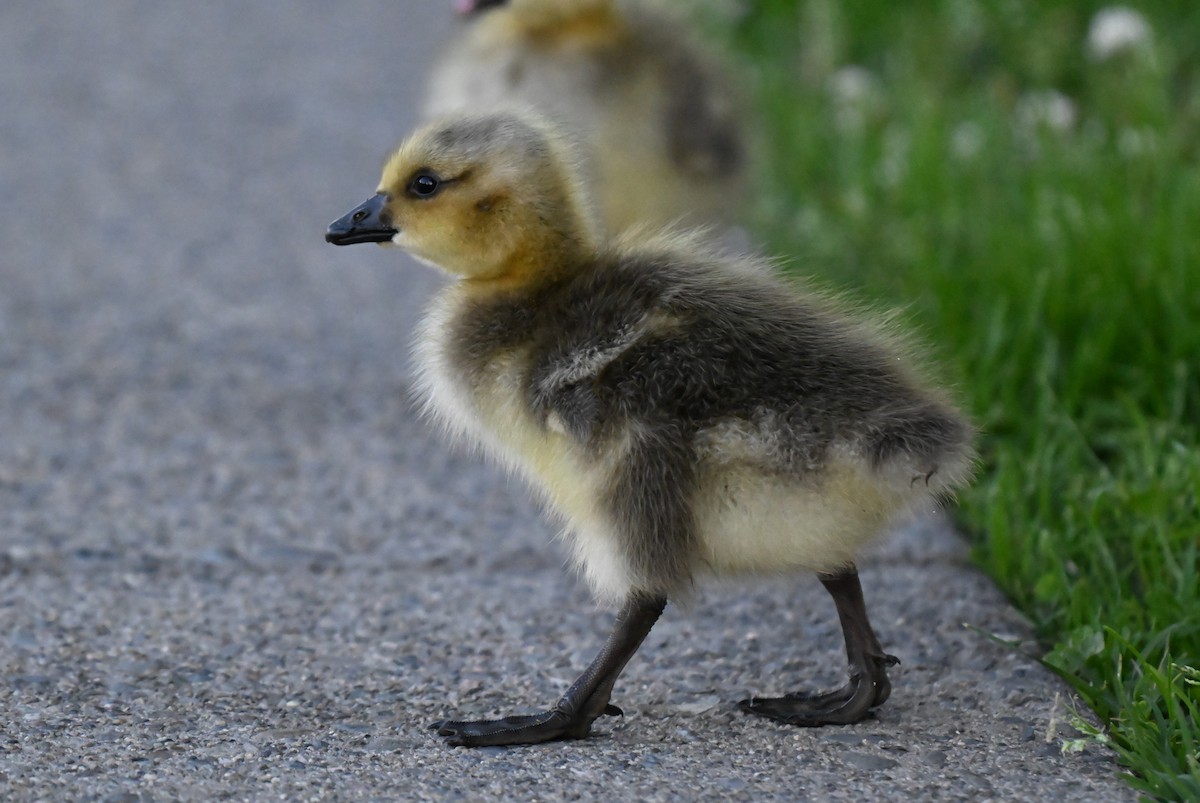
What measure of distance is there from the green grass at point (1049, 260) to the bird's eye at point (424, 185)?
51.4 inches

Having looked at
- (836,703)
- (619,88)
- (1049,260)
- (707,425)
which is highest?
(619,88)

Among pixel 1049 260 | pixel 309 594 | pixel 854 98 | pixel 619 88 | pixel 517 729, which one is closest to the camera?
pixel 517 729

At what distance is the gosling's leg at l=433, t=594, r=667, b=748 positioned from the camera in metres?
2.73

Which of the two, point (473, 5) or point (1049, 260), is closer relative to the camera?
point (1049, 260)

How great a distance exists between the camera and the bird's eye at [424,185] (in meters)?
2.96

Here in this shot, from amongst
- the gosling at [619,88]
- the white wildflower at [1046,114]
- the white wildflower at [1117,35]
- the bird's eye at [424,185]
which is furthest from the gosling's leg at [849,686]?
the white wildflower at [1117,35]

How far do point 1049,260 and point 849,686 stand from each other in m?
2.03

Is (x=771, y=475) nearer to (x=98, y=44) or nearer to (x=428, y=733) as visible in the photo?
(x=428, y=733)

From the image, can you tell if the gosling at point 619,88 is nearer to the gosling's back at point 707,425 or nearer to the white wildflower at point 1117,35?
the white wildflower at point 1117,35

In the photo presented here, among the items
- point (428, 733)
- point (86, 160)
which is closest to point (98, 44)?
point (86, 160)

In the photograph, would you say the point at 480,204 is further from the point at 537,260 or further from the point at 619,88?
the point at 619,88

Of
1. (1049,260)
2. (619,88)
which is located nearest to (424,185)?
(619,88)

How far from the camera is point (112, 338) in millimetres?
5055

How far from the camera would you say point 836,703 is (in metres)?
2.92
